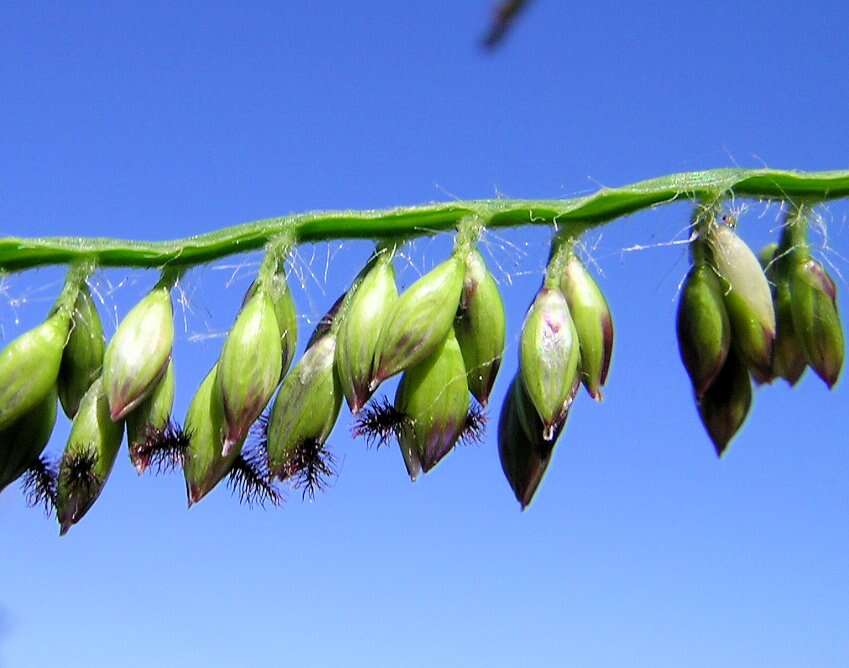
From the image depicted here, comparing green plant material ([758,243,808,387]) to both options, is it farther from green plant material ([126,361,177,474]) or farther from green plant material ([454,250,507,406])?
green plant material ([126,361,177,474])

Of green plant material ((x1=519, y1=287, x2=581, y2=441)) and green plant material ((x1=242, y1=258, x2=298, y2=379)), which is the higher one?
green plant material ((x1=242, y1=258, x2=298, y2=379))

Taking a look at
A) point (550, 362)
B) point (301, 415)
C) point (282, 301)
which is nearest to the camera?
point (550, 362)

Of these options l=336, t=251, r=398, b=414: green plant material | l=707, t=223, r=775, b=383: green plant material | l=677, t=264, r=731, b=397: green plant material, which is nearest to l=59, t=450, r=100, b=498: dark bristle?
l=336, t=251, r=398, b=414: green plant material

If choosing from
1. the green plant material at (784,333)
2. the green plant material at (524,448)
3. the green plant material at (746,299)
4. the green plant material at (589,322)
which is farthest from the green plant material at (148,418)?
the green plant material at (784,333)

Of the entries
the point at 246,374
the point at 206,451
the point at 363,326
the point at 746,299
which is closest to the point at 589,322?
the point at 746,299

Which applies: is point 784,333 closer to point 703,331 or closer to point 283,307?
point 703,331

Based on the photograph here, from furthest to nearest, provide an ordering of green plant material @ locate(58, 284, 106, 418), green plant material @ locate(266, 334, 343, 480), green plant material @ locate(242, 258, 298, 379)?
green plant material @ locate(58, 284, 106, 418)
green plant material @ locate(242, 258, 298, 379)
green plant material @ locate(266, 334, 343, 480)
